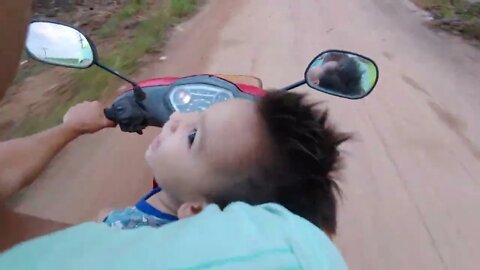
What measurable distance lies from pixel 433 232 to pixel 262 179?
664 millimetres

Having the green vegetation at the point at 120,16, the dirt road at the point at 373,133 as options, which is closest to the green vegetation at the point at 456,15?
the dirt road at the point at 373,133

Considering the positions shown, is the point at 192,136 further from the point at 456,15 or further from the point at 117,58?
the point at 456,15

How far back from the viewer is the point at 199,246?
2.26 ft

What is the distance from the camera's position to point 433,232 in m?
1.52

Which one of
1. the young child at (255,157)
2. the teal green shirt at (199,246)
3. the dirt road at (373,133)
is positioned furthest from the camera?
the dirt road at (373,133)

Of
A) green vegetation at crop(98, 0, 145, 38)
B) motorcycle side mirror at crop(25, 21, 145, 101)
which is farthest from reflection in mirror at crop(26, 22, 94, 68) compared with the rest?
green vegetation at crop(98, 0, 145, 38)

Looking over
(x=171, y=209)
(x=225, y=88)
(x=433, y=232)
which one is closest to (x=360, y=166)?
(x=433, y=232)

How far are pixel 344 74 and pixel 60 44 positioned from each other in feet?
1.41

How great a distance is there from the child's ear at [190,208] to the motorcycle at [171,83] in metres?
0.27

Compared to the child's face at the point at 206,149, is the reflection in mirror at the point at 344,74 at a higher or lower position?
lower

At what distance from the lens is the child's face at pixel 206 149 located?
972mm

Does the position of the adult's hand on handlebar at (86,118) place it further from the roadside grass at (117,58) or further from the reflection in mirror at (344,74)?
the roadside grass at (117,58)

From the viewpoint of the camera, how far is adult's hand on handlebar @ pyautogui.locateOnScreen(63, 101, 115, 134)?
1.23 metres

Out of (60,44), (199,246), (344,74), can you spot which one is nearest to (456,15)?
(344,74)
